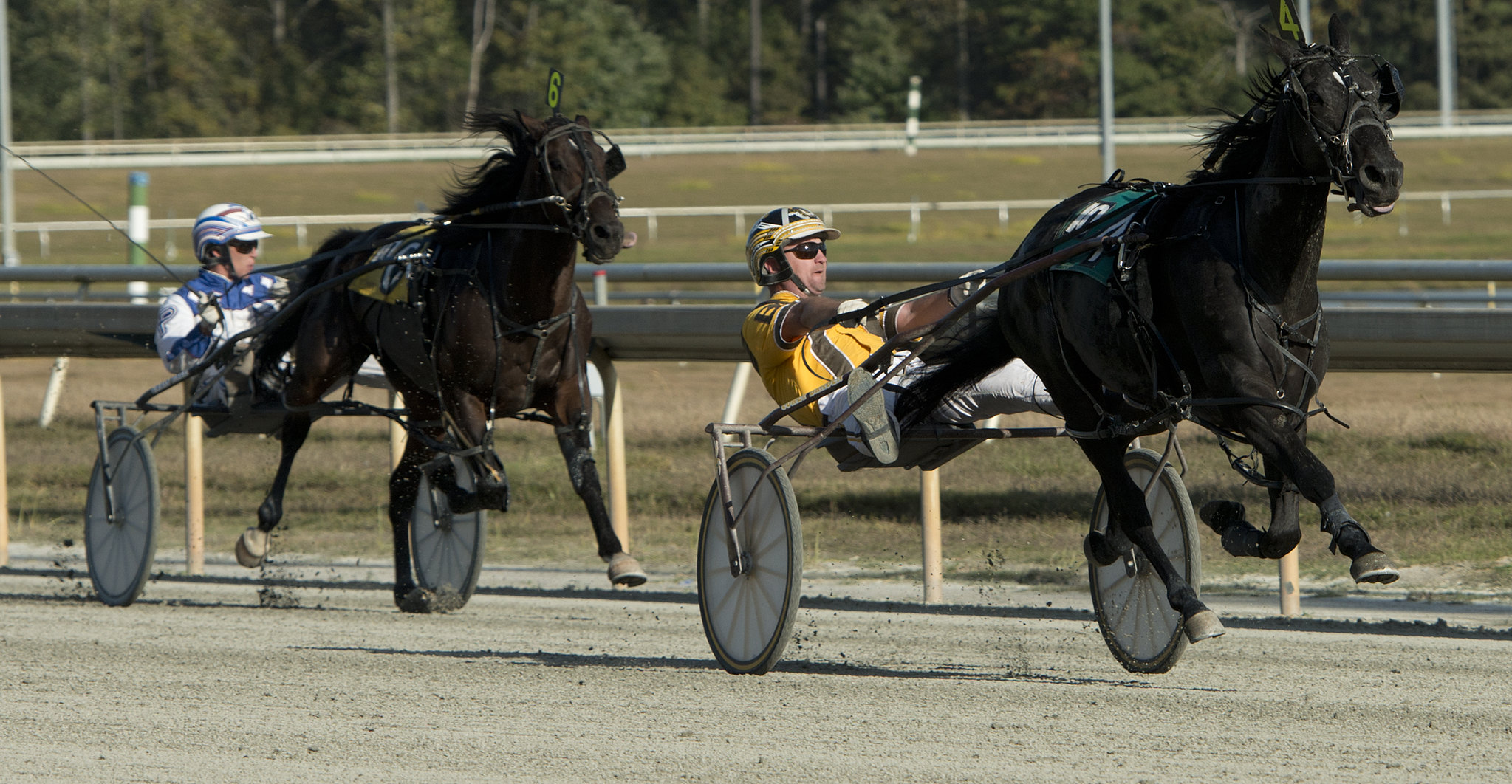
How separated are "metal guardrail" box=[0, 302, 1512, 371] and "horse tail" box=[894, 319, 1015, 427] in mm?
1638

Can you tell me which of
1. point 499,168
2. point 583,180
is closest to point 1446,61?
point 499,168

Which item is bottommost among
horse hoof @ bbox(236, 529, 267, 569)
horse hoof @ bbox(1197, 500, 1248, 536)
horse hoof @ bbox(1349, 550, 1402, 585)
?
horse hoof @ bbox(236, 529, 267, 569)

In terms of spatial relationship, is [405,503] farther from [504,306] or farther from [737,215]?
[737,215]

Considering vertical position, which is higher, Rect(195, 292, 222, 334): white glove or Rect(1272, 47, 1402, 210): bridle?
Rect(1272, 47, 1402, 210): bridle

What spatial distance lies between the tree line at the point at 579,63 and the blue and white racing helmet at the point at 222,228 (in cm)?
4392

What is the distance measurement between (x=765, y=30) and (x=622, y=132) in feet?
65.9

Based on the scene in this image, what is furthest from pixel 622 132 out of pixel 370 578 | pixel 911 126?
pixel 370 578

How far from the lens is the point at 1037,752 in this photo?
14.1 feet

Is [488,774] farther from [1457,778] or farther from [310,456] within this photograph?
[310,456]

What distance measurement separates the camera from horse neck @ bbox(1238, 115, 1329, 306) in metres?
4.71

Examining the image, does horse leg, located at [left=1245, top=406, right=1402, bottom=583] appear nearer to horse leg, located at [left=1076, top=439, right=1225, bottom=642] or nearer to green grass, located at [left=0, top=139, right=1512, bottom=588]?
horse leg, located at [left=1076, top=439, right=1225, bottom=642]

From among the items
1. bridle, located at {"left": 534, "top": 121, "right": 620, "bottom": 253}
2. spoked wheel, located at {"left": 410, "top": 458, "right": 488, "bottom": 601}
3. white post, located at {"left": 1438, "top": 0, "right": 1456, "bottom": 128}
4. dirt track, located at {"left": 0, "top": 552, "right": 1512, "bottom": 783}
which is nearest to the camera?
dirt track, located at {"left": 0, "top": 552, "right": 1512, "bottom": 783}

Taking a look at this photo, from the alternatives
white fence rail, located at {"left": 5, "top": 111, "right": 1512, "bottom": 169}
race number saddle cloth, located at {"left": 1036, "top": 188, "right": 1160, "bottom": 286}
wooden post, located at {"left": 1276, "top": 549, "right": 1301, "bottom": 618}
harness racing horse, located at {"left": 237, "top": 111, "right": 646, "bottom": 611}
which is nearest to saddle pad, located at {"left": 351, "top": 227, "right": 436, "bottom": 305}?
harness racing horse, located at {"left": 237, "top": 111, "right": 646, "bottom": 611}

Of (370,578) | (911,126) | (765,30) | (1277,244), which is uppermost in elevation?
(765,30)
